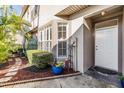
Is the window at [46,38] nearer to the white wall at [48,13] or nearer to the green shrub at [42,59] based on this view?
the white wall at [48,13]

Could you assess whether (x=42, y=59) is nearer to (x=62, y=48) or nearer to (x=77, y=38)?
(x=62, y=48)

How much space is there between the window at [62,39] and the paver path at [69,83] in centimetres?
177

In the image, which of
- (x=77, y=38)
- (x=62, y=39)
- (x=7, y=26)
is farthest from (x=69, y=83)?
(x=7, y=26)

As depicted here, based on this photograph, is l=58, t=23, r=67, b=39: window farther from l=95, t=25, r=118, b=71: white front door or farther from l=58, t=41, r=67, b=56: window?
l=95, t=25, r=118, b=71: white front door

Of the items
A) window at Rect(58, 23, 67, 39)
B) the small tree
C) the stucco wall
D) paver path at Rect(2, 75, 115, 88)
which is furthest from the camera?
window at Rect(58, 23, 67, 39)

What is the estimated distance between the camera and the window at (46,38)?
7.51 metres

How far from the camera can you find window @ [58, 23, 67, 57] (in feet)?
22.7

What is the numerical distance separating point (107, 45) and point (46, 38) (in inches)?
138

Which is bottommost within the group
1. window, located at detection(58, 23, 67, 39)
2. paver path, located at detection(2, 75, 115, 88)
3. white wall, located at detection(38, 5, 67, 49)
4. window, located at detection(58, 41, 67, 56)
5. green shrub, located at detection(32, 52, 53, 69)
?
paver path, located at detection(2, 75, 115, 88)

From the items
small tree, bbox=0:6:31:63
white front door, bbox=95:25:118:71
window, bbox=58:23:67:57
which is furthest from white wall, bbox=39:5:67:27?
white front door, bbox=95:25:118:71

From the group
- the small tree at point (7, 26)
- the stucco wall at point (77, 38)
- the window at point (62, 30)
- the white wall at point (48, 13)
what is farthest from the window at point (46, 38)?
the small tree at point (7, 26)

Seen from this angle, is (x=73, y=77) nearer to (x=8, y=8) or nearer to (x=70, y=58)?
(x=70, y=58)

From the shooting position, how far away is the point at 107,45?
5793 mm

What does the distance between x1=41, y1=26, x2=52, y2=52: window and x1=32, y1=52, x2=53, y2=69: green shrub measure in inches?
29.0
